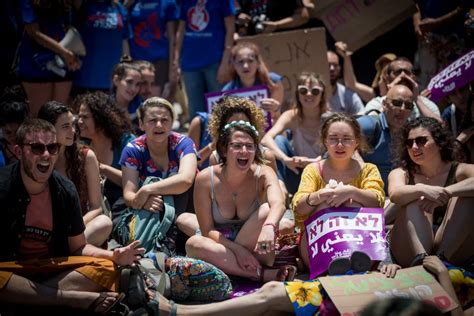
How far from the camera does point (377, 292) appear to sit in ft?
14.5

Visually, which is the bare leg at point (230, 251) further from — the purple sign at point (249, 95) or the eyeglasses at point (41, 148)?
the purple sign at point (249, 95)

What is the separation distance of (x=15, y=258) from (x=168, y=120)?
69.3 inches

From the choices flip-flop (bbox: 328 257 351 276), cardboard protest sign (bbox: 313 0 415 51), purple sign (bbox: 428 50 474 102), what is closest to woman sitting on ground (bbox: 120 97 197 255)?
flip-flop (bbox: 328 257 351 276)

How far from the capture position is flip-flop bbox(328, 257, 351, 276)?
466 centimetres

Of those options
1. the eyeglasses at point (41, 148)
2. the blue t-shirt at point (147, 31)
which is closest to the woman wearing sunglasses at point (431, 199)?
the eyeglasses at point (41, 148)

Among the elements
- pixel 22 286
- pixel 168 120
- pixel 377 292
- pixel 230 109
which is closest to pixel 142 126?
pixel 168 120

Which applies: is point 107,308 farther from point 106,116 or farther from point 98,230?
point 106,116

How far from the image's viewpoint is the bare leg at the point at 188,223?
538 cm

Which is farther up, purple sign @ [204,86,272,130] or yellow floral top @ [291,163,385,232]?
purple sign @ [204,86,272,130]

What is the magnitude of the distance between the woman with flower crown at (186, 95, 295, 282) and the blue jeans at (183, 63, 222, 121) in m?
2.45

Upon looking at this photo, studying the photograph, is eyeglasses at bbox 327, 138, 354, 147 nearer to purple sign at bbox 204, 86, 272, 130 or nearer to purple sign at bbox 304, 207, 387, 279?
purple sign at bbox 304, 207, 387, 279

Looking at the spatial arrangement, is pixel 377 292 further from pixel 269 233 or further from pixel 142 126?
pixel 142 126

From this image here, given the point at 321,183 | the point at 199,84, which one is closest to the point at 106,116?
the point at 199,84

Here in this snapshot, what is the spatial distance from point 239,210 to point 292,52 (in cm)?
313
